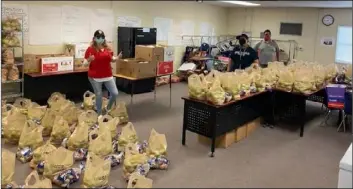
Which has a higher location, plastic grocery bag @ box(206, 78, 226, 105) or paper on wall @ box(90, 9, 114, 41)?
paper on wall @ box(90, 9, 114, 41)

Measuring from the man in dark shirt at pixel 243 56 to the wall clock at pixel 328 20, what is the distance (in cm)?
392

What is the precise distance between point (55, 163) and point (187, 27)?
528 centimetres

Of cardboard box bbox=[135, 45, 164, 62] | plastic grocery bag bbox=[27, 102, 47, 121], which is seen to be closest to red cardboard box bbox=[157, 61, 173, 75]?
cardboard box bbox=[135, 45, 164, 62]

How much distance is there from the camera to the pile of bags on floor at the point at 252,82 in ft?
9.70

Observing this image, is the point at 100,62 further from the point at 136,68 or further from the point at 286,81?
the point at 286,81

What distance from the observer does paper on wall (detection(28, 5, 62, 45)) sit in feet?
14.7

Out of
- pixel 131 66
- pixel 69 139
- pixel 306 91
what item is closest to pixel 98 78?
pixel 131 66

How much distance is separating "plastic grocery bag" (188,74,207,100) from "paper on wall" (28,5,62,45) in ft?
8.77

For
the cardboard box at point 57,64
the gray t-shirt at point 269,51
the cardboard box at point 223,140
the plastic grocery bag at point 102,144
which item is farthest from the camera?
the gray t-shirt at point 269,51

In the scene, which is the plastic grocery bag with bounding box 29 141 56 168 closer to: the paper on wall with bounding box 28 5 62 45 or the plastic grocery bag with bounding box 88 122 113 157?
the plastic grocery bag with bounding box 88 122 113 157

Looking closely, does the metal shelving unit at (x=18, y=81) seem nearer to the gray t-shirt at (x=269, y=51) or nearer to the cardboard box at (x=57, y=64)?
the cardboard box at (x=57, y=64)

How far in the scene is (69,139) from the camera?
9.36ft

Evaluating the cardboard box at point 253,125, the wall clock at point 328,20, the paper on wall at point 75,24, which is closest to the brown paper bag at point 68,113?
the paper on wall at point 75,24

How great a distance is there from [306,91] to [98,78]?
2252mm
